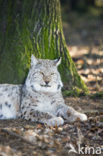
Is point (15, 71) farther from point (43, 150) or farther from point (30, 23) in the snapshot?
point (43, 150)

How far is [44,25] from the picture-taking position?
22.9ft

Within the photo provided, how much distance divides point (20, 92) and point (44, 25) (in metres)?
1.83

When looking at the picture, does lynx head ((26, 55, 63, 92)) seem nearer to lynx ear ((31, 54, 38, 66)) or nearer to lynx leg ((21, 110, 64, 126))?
lynx ear ((31, 54, 38, 66))

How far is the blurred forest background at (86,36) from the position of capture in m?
8.94

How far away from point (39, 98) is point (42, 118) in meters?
0.49

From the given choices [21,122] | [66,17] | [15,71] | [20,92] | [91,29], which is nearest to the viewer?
[21,122]

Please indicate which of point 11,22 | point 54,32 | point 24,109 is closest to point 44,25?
point 54,32

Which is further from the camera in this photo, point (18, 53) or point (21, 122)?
point (18, 53)

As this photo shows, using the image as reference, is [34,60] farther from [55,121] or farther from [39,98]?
[55,121]

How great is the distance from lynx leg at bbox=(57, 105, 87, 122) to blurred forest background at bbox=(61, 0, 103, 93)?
2.10 metres

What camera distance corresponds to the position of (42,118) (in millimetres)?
5473

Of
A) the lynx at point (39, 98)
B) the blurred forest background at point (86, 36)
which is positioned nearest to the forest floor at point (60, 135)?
the lynx at point (39, 98)

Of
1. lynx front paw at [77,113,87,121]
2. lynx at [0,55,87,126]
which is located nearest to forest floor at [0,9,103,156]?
lynx front paw at [77,113,87,121]

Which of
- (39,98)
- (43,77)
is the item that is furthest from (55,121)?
(43,77)
